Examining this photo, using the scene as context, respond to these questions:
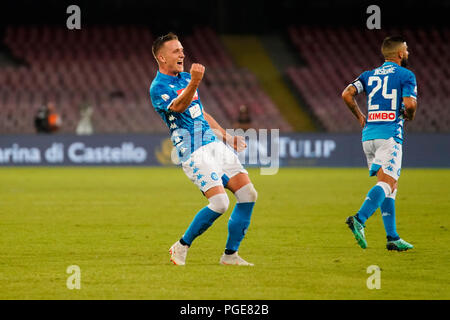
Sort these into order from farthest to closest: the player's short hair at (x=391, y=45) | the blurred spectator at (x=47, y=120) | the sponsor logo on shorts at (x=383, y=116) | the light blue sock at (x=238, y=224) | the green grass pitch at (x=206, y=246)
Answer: the blurred spectator at (x=47, y=120)
the player's short hair at (x=391, y=45)
the sponsor logo on shorts at (x=383, y=116)
the light blue sock at (x=238, y=224)
the green grass pitch at (x=206, y=246)

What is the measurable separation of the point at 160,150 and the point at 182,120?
17.7m

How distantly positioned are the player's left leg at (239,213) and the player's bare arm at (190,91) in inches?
35.4

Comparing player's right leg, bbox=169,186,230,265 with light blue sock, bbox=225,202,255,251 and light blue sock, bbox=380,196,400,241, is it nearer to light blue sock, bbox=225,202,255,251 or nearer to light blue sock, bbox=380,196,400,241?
light blue sock, bbox=225,202,255,251

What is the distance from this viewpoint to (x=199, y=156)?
6.97 m

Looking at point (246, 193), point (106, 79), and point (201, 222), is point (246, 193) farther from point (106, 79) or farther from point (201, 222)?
point (106, 79)

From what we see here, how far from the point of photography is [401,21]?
35938 millimetres

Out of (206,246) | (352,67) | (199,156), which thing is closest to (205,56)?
(352,67)

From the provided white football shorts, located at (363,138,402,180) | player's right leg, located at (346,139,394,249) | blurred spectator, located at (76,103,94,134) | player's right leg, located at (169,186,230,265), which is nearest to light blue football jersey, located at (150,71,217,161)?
player's right leg, located at (169,186,230,265)

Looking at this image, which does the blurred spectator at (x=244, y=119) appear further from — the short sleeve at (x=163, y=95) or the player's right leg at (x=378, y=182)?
the short sleeve at (x=163, y=95)

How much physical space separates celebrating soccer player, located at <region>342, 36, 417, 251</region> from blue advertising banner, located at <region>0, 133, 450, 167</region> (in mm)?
15795

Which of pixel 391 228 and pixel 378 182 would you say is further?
pixel 391 228

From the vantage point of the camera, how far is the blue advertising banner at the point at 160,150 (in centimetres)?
2417

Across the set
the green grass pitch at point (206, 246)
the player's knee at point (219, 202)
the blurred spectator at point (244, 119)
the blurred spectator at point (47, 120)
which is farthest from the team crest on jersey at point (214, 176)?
the blurred spectator at point (47, 120)

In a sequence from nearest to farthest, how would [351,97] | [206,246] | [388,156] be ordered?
1. [388,156]
2. [351,97]
3. [206,246]
